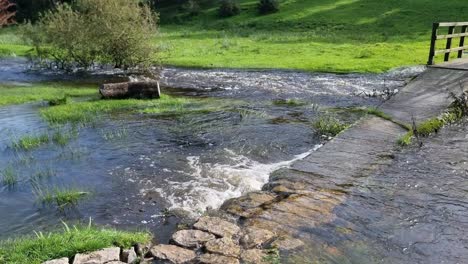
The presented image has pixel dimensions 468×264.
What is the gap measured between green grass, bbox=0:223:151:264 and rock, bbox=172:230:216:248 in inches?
22.3

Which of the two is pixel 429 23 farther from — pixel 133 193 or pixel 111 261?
pixel 111 261

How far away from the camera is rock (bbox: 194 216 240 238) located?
8320mm

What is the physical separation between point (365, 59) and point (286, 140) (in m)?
18.1

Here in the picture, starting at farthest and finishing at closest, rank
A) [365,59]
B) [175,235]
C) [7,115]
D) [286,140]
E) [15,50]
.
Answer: [15,50] → [365,59] → [7,115] → [286,140] → [175,235]

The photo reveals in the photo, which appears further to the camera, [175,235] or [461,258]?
[175,235]

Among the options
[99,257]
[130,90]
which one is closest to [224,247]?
[99,257]

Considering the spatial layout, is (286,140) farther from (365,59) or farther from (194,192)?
(365,59)

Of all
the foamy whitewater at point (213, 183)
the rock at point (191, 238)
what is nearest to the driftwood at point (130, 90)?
the foamy whitewater at point (213, 183)

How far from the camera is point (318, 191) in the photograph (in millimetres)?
10047

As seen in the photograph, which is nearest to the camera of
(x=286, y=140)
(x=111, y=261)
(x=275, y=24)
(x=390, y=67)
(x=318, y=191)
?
(x=111, y=261)

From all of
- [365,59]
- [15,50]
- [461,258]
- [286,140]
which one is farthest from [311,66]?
[15,50]

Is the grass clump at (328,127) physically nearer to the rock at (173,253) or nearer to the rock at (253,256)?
the rock at (253,256)

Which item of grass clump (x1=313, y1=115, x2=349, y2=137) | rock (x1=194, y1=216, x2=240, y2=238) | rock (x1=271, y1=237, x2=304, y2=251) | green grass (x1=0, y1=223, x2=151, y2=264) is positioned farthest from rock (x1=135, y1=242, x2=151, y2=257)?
grass clump (x1=313, y1=115, x2=349, y2=137)

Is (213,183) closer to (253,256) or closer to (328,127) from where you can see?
(253,256)
